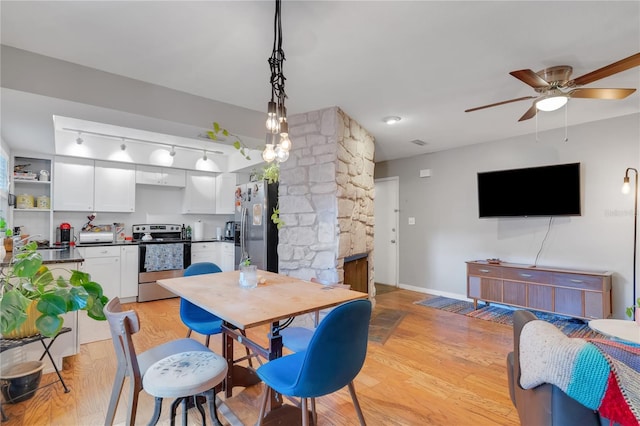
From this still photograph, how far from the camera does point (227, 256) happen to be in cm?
533

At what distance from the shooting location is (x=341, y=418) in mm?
1903

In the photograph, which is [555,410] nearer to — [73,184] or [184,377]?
[184,377]

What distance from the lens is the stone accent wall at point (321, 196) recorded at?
317 centimetres

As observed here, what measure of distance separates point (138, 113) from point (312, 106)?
160 cm

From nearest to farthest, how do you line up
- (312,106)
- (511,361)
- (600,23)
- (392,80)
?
1. (511,361)
2. (600,23)
3. (392,80)
4. (312,106)

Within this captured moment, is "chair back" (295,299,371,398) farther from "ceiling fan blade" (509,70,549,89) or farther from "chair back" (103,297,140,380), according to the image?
"ceiling fan blade" (509,70,549,89)

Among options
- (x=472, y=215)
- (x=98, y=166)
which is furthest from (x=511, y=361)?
(x=98, y=166)

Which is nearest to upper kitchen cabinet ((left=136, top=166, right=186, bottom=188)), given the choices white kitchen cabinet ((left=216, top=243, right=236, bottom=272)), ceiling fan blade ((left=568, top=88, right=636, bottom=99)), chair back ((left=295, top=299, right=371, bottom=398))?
white kitchen cabinet ((left=216, top=243, right=236, bottom=272))

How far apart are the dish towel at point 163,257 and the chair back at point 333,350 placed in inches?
162

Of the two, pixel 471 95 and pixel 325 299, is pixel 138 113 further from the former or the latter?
pixel 471 95

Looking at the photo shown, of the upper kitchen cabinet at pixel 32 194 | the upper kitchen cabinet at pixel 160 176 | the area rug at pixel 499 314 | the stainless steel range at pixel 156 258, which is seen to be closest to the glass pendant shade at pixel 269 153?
the area rug at pixel 499 314

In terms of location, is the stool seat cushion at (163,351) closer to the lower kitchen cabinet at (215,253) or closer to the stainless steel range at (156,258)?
the stainless steel range at (156,258)

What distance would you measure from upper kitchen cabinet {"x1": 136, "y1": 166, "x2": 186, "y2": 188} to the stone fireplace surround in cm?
270

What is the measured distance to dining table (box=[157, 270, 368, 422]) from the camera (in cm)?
139
